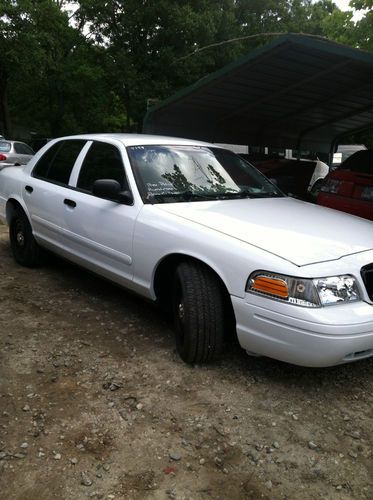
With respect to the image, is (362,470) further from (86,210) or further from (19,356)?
(86,210)

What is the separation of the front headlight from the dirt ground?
65cm

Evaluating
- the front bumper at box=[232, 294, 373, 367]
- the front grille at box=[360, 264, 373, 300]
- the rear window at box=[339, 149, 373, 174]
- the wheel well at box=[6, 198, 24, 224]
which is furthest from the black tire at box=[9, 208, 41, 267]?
the rear window at box=[339, 149, 373, 174]

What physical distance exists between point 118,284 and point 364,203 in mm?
3637

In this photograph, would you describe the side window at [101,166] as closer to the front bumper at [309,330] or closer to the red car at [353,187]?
the front bumper at [309,330]

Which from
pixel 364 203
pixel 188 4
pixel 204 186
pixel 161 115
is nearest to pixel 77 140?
pixel 204 186

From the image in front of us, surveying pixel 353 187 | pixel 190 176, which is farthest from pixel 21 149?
pixel 190 176

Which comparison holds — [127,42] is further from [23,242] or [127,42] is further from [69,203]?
[69,203]

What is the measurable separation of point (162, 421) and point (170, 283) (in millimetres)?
1220

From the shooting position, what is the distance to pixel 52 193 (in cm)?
490

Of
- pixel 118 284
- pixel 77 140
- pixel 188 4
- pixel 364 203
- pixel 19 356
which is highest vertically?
pixel 188 4

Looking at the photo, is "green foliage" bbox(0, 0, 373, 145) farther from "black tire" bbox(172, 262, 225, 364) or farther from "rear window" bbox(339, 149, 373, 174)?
"black tire" bbox(172, 262, 225, 364)

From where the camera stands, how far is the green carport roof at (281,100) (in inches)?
283

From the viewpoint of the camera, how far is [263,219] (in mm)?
3566

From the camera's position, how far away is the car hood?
122 inches
